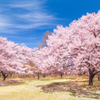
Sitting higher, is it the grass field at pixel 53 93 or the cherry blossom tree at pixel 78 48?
the cherry blossom tree at pixel 78 48

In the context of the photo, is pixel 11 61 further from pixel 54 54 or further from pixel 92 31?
pixel 92 31

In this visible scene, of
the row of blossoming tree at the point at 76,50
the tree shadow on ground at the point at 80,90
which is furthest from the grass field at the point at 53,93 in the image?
the row of blossoming tree at the point at 76,50

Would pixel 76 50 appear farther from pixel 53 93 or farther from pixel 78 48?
pixel 53 93

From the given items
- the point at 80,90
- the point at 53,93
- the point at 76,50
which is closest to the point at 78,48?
the point at 76,50

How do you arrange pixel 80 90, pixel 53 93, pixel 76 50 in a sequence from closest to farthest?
pixel 53 93
pixel 80 90
pixel 76 50

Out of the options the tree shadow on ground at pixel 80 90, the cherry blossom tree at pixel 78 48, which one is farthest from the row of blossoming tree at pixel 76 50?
the tree shadow on ground at pixel 80 90

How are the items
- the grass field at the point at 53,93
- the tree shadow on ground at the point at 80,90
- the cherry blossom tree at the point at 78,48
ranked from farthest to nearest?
the cherry blossom tree at the point at 78,48 → the tree shadow on ground at the point at 80,90 → the grass field at the point at 53,93

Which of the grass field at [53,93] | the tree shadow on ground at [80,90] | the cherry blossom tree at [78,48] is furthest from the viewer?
the cherry blossom tree at [78,48]

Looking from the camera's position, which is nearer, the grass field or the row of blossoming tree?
the grass field

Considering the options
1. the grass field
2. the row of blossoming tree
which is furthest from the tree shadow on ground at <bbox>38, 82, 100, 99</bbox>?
the row of blossoming tree

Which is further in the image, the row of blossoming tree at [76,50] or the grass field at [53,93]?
the row of blossoming tree at [76,50]

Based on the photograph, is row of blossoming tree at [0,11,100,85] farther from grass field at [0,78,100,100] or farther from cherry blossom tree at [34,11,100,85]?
grass field at [0,78,100,100]

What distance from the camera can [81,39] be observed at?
1884 cm

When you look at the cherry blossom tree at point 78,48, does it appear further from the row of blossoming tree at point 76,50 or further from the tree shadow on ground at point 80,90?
the tree shadow on ground at point 80,90
